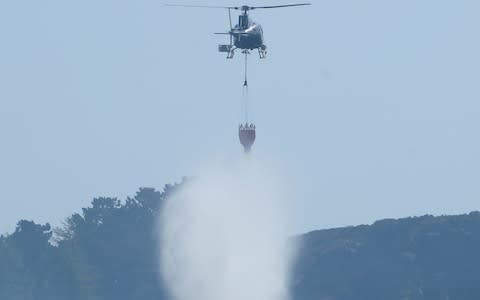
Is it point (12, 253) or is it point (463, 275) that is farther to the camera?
point (12, 253)

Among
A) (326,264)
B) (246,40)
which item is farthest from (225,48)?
(326,264)

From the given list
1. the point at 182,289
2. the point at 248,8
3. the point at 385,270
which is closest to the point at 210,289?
the point at 182,289

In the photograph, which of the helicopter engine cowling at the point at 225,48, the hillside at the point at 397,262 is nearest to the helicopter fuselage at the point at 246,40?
the helicopter engine cowling at the point at 225,48

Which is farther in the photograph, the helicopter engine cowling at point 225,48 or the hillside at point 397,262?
the hillside at point 397,262

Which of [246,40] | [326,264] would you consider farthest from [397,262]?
[246,40]

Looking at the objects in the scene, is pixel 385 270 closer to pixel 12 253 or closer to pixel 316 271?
pixel 316 271

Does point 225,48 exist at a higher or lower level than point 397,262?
lower

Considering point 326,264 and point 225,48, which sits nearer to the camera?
point 225,48

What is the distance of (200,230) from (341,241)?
2101 centimetres

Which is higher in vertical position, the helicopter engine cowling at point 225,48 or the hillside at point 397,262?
the hillside at point 397,262

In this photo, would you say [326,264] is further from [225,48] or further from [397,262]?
[225,48]

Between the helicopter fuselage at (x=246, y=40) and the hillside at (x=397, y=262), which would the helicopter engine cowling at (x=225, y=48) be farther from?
the hillside at (x=397, y=262)

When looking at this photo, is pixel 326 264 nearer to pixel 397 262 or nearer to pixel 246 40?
pixel 397 262

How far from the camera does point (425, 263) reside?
174 m
